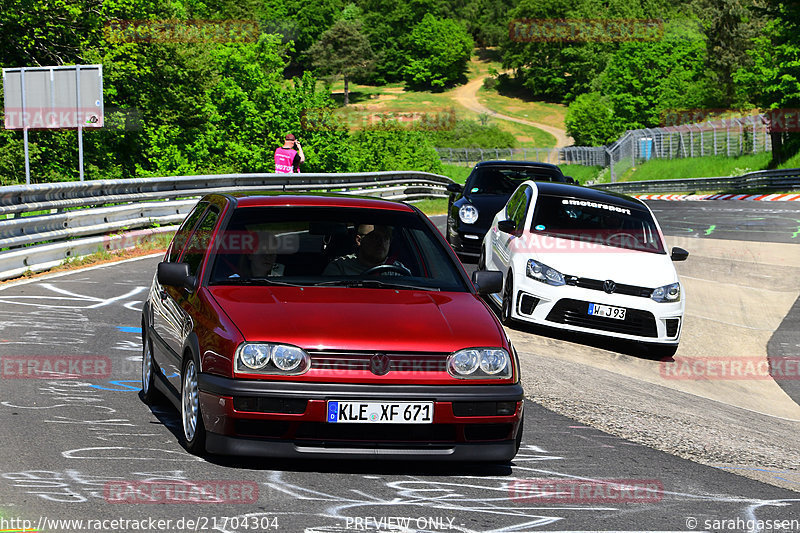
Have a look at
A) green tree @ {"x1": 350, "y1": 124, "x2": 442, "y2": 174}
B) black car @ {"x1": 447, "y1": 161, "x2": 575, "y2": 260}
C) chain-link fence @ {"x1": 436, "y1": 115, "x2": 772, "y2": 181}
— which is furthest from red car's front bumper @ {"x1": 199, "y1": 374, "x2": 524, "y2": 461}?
chain-link fence @ {"x1": 436, "y1": 115, "x2": 772, "y2": 181}

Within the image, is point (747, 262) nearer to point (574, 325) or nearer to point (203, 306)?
point (574, 325)

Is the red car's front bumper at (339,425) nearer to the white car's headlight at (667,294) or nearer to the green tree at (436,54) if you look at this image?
the white car's headlight at (667,294)

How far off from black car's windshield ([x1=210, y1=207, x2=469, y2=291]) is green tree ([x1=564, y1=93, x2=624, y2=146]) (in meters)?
107

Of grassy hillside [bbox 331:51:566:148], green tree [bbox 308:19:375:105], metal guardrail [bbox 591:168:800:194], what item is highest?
green tree [bbox 308:19:375:105]

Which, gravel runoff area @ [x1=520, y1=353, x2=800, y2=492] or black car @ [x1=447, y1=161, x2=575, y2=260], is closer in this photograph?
gravel runoff area @ [x1=520, y1=353, x2=800, y2=492]

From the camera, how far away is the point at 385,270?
6633 millimetres

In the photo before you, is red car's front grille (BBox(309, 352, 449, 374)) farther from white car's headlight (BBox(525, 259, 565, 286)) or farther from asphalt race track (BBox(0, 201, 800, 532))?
white car's headlight (BBox(525, 259, 565, 286))

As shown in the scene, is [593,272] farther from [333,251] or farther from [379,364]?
[379,364]

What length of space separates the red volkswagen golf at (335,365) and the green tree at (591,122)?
108 m

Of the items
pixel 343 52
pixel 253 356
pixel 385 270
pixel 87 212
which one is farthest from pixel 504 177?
pixel 343 52

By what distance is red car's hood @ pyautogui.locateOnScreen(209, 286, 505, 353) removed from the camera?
552 cm

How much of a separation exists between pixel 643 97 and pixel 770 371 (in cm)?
9740

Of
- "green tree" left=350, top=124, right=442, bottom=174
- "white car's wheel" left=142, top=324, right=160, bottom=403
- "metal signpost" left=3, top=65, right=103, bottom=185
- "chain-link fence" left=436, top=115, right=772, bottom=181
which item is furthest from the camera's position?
"chain-link fence" left=436, top=115, right=772, bottom=181

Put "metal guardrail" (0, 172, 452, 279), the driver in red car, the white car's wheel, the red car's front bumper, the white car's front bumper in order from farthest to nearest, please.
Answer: "metal guardrail" (0, 172, 452, 279) → the white car's front bumper → the white car's wheel → the driver in red car → the red car's front bumper
